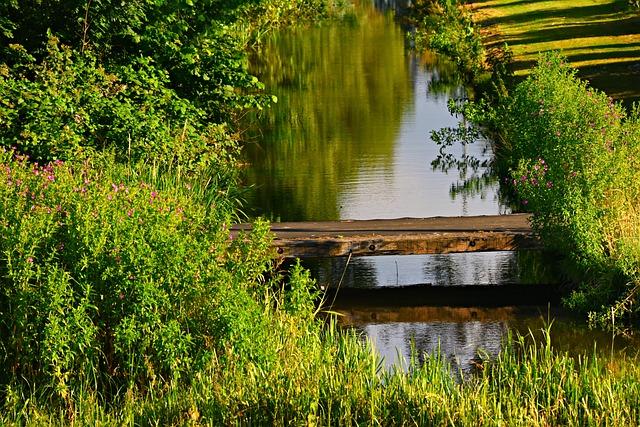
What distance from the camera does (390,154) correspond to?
74.7 ft

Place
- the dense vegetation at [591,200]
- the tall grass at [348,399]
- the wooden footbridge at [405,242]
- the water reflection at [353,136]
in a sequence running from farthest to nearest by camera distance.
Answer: the water reflection at [353,136], the wooden footbridge at [405,242], the dense vegetation at [591,200], the tall grass at [348,399]

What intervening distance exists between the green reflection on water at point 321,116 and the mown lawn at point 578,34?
3.47 metres

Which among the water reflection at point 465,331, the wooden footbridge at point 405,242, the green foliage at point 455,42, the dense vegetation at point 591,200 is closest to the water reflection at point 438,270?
the wooden footbridge at point 405,242

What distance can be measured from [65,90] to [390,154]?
29.8ft

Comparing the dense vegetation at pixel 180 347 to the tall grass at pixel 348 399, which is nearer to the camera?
the tall grass at pixel 348 399

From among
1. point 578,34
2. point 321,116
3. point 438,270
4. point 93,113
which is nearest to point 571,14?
point 578,34

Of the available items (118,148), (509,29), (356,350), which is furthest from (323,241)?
(509,29)

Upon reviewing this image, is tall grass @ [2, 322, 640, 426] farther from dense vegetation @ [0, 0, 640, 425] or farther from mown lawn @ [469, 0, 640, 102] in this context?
mown lawn @ [469, 0, 640, 102]

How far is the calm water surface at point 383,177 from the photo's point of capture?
1248 centimetres

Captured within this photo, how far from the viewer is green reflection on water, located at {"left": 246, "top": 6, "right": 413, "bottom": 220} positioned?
19.5 meters

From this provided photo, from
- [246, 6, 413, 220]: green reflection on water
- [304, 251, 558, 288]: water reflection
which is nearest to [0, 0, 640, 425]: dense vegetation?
[304, 251, 558, 288]: water reflection

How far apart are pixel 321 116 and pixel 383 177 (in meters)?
6.51

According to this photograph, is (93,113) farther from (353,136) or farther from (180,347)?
(353,136)

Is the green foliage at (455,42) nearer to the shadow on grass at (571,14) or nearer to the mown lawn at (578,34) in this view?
the mown lawn at (578,34)
